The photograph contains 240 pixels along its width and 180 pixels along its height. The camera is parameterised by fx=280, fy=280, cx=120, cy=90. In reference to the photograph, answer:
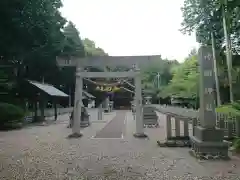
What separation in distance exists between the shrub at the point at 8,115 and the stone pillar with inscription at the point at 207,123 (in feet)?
35.5

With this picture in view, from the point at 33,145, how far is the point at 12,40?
8.72 meters

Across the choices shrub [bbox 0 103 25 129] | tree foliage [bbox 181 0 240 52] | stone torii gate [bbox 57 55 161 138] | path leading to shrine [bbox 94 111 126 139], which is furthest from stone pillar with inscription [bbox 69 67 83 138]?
tree foliage [bbox 181 0 240 52]

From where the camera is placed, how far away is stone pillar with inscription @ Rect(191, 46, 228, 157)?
24.0 feet

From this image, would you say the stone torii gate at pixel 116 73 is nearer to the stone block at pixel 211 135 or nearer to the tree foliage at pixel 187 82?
the stone block at pixel 211 135

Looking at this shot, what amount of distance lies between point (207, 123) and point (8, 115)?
37.2 feet

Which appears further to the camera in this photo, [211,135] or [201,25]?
[201,25]

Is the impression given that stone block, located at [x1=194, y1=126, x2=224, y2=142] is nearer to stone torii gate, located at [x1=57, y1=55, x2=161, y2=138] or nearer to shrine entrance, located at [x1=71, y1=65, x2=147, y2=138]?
shrine entrance, located at [x1=71, y1=65, x2=147, y2=138]

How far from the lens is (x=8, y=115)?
49.8 ft

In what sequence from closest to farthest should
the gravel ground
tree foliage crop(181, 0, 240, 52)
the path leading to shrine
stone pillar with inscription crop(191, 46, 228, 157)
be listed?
the gravel ground, stone pillar with inscription crop(191, 46, 228, 157), the path leading to shrine, tree foliage crop(181, 0, 240, 52)

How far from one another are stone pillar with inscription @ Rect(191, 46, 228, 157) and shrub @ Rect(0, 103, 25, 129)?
426 inches

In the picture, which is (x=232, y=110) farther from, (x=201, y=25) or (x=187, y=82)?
(x=187, y=82)

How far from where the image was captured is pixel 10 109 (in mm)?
15312

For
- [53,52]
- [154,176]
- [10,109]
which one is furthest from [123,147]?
[53,52]

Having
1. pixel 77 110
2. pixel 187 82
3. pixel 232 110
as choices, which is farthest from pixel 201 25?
pixel 232 110
